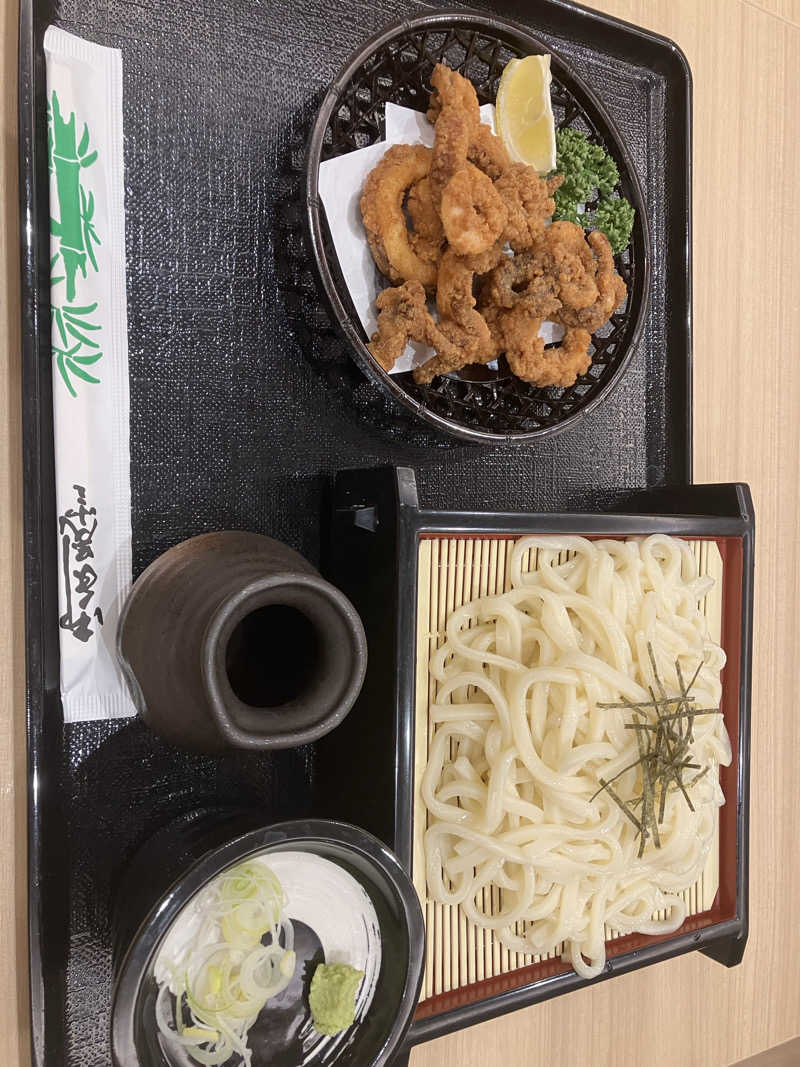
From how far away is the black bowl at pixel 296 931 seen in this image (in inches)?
35.5

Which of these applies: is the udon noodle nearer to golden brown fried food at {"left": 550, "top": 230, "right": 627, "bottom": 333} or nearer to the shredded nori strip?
the shredded nori strip

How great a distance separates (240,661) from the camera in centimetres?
113

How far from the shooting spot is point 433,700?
1.20 m

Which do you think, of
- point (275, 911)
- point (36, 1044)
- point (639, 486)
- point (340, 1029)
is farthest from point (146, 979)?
point (639, 486)

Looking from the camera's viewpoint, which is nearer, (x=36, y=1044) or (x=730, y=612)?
(x=36, y=1044)

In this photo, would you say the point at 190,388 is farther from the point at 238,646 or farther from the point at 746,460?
the point at 746,460

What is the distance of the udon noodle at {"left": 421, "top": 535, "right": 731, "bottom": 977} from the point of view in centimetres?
118

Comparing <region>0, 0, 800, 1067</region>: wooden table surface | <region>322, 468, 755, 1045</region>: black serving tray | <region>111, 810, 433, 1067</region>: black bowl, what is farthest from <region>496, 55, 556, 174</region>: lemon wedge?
<region>111, 810, 433, 1067</region>: black bowl

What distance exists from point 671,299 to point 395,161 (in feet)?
2.29

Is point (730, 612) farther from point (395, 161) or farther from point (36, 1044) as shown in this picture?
point (36, 1044)

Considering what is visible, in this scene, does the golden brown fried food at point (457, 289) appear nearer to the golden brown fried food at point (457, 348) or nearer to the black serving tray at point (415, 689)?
the golden brown fried food at point (457, 348)

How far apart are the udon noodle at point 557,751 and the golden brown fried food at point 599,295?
13.9 inches

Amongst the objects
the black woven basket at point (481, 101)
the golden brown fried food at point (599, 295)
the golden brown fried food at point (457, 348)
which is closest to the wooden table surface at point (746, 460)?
the black woven basket at point (481, 101)

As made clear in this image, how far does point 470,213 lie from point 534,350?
0.76 ft
